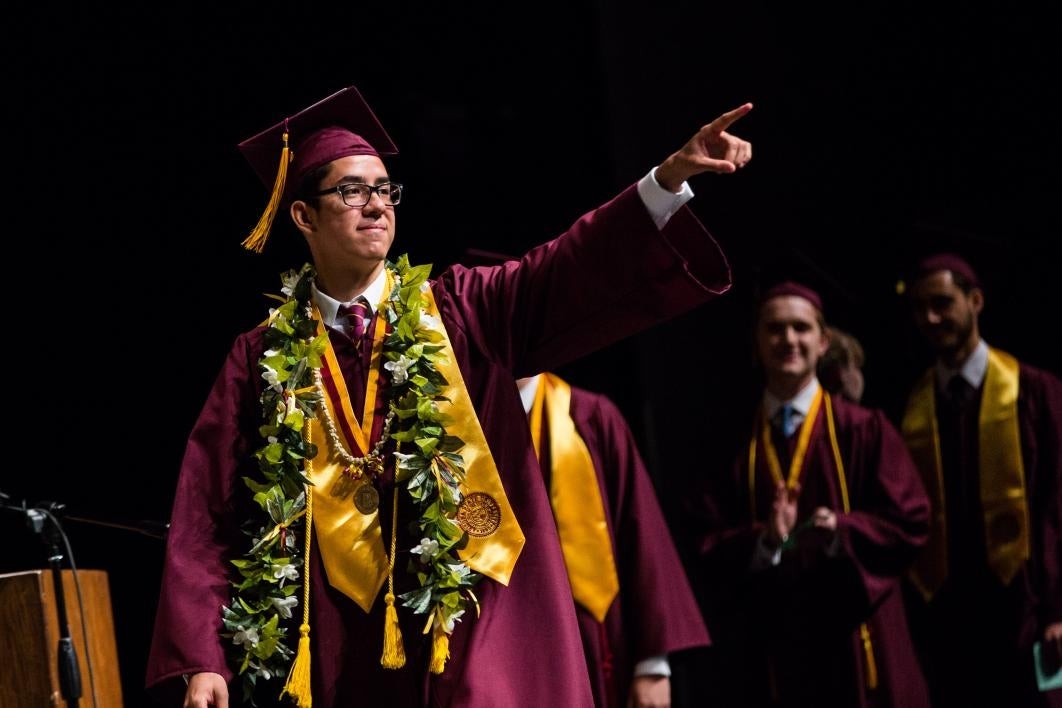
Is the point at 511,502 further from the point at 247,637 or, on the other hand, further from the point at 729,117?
the point at 729,117

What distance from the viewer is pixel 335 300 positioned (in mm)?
3182

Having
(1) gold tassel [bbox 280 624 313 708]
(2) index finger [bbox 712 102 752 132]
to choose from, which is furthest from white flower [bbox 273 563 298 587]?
(2) index finger [bbox 712 102 752 132]

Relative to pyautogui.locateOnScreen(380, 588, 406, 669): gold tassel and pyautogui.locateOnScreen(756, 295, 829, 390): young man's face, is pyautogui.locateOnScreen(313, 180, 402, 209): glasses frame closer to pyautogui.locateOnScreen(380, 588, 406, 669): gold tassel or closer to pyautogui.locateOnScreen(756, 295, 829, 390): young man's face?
pyautogui.locateOnScreen(380, 588, 406, 669): gold tassel

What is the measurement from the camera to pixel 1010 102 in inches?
217

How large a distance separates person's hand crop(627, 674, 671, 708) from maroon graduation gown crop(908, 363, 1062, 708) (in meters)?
1.23

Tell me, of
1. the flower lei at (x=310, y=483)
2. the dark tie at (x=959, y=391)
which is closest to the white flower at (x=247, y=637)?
the flower lei at (x=310, y=483)

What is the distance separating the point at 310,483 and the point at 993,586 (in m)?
2.74

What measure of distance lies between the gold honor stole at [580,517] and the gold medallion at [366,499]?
134 centimetres

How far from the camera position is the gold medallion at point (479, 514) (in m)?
2.96

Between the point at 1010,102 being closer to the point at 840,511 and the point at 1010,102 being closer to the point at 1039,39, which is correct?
the point at 1039,39

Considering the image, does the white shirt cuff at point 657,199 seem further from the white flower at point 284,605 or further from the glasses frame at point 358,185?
the white flower at point 284,605

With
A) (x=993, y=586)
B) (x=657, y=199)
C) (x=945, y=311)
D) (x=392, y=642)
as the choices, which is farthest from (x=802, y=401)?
(x=392, y=642)

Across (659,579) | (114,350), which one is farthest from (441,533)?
(114,350)

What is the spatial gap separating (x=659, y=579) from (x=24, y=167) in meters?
2.53
